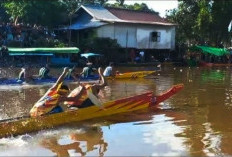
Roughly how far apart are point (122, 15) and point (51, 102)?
28233 millimetres

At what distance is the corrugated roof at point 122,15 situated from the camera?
116 ft

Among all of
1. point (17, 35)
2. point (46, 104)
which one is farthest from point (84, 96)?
point (17, 35)

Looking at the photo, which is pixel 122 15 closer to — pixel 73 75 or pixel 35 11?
pixel 35 11

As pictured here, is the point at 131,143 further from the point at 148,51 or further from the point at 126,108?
the point at 148,51

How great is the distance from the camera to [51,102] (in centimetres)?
990

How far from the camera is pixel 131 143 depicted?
28.7 ft

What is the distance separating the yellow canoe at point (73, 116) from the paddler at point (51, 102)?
163 millimetres

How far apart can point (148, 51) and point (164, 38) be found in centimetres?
196

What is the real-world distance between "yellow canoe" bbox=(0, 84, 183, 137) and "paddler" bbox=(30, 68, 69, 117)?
16 cm

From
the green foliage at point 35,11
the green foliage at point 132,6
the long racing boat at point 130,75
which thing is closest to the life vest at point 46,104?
the long racing boat at point 130,75

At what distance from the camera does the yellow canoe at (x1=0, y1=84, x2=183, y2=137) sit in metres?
9.04

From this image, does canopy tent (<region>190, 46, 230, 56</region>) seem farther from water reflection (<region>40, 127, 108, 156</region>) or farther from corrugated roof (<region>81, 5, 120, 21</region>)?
water reflection (<region>40, 127, 108, 156</region>)

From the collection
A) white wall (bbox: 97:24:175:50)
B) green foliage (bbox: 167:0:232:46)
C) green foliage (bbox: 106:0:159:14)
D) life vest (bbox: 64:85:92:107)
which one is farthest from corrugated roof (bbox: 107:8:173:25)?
life vest (bbox: 64:85:92:107)

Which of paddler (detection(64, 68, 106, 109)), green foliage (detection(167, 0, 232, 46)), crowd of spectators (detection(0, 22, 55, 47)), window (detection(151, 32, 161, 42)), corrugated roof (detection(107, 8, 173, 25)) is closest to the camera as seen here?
paddler (detection(64, 68, 106, 109))
